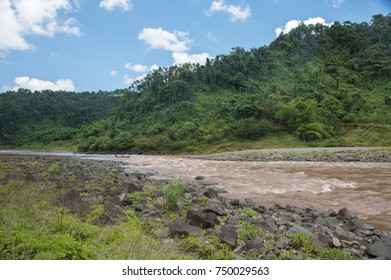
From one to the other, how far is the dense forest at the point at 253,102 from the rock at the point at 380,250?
5296 cm

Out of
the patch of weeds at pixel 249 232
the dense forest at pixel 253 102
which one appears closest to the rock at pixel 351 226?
the patch of weeds at pixel 249 232

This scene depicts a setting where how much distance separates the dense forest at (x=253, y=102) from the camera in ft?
212

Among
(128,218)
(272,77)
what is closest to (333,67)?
(272,77)

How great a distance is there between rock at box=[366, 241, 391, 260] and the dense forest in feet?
174

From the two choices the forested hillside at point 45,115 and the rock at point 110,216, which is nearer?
the rock at point 110,216

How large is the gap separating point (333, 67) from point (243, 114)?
3866 centimetres

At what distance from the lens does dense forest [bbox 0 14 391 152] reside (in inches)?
2544

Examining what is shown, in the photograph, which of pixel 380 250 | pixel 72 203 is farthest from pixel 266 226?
pixel 72 203

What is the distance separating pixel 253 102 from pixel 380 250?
71.8 m

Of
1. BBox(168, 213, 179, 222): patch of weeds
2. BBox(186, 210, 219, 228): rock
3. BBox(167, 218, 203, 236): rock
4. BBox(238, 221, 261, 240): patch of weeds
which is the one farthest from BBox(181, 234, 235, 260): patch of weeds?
BBox(168, 213, 179, 222): patch of weeds

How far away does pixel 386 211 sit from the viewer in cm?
971

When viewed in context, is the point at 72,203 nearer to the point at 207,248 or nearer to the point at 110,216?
the point at 110,216

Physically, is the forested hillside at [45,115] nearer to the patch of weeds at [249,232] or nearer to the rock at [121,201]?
the rock at [121,201]
